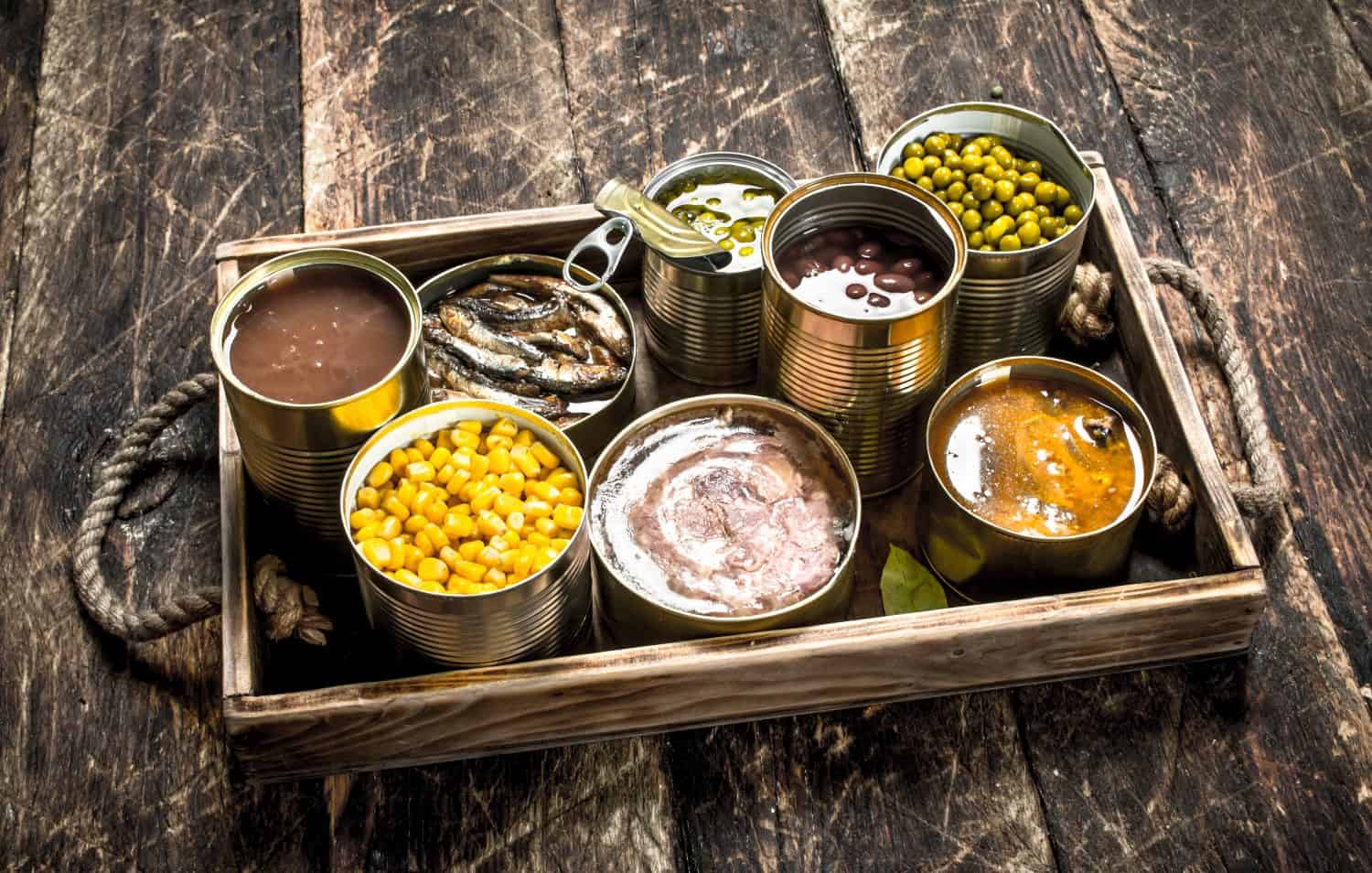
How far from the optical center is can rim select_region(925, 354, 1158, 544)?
2.59 meters

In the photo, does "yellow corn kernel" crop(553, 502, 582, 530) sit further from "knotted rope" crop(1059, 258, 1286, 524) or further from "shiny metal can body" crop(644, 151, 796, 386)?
"knotted rope" crop(1059, 258, 1286, 524)

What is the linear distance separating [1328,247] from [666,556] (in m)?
1.98

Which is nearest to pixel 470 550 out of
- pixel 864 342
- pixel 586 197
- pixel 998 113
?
pixel 864 342

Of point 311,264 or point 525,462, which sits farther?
point 311,264

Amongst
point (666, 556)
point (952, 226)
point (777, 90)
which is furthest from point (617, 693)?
point (777, 90)

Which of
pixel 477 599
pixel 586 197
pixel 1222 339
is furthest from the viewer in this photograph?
pixel 586 197

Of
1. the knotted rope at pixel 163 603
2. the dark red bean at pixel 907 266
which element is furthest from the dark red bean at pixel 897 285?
the knotted rope at pixel 163 603

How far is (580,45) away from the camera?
3.98 m

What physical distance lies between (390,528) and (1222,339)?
6.07 ft

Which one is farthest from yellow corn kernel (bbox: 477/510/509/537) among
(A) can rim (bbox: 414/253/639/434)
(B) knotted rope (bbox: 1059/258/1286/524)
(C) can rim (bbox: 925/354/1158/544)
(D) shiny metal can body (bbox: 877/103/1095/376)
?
(B) knotted rope (bbox: 1059/258/1286/524)

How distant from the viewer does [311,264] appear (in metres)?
2.81

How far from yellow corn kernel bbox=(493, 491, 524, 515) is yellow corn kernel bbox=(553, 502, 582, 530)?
0.23ft

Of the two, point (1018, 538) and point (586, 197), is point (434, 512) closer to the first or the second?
point (1018, 538)

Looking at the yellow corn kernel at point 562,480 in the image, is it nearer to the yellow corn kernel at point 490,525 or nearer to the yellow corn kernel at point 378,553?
the yellow corn kernel at point 490,525
